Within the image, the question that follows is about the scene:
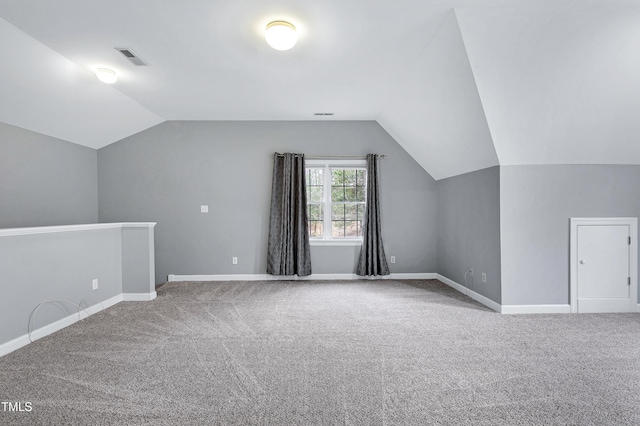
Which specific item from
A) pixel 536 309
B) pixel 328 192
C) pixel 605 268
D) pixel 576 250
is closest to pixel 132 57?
pixel 328 192

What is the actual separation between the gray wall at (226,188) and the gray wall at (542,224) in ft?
5.70

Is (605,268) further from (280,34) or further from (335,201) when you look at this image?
(280,34)

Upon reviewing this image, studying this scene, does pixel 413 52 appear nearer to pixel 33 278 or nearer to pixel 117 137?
pixel 33 278

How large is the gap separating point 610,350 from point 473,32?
9.19 feet

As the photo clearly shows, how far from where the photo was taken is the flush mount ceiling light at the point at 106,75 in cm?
319

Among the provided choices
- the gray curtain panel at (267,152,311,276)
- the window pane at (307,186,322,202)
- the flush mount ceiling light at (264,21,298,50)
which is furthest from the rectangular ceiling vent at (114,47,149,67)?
the window pane at (307,186,322,202)

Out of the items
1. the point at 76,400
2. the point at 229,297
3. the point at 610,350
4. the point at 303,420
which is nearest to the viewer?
the point at 303,420

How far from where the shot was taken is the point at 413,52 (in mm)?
2967

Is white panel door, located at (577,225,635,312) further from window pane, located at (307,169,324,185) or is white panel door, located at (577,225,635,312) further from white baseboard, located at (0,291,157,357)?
white baseboard, located at (0,291,157,357)

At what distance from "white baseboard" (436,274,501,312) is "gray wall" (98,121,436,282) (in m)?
0.35

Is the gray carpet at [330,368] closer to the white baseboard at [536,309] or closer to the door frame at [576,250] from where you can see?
the white baseboard at [536,309]

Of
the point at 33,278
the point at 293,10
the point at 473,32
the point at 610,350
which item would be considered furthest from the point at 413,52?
the point at 33,278

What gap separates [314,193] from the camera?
5.21 metres

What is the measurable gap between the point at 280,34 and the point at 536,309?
149 inches
